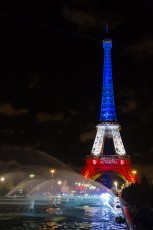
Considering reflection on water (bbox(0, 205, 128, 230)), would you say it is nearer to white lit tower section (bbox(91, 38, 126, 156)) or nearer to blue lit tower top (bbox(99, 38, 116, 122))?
white lit tower section (bbox(91, 38, 126, 156))

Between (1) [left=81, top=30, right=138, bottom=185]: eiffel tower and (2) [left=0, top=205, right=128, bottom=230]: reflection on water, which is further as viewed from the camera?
(1) [left=81, top=30, right=138, bottom=185]: eiffel tower

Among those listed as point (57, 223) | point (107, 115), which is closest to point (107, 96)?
point (107, 115)

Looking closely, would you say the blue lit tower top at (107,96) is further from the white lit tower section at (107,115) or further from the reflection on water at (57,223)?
the reflection on water at (57,223)

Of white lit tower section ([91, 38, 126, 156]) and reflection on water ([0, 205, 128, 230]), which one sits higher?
white lit tower section ([91, 38, 126, 156])

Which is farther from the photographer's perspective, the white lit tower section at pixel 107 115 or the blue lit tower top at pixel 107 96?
the blue lit tower top at pixel 107 96

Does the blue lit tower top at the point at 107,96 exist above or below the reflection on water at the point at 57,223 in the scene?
above

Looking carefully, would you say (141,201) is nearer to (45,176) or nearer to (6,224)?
(6,224)

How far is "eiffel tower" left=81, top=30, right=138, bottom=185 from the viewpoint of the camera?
111m

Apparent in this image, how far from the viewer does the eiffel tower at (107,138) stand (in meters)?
111

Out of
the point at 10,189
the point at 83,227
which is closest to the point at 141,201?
the point at 83,227

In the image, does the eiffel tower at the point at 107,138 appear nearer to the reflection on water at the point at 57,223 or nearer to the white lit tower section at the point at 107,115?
the white lit tower section at the point at 107,115

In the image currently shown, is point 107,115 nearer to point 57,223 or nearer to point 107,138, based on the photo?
point 107,138

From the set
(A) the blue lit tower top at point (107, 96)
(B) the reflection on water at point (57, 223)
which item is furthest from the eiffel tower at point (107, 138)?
(B) the reflection on water at point (57, 223)

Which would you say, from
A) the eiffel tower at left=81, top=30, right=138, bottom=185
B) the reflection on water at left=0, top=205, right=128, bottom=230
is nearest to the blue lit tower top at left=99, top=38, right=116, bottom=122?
the eiffel tower at left=81, top=30, right=138, bottom=185
